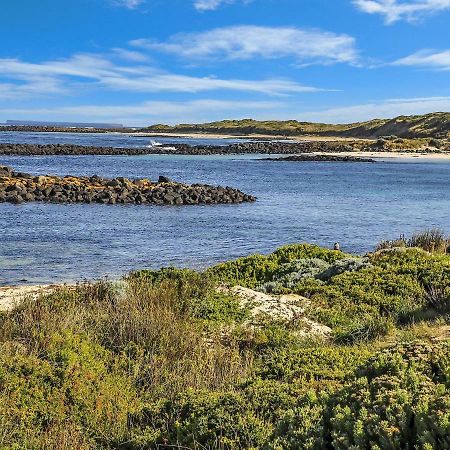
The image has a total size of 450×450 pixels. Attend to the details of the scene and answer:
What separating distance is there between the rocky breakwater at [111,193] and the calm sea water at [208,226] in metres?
1.88

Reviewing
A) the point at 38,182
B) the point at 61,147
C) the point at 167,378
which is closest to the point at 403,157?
the point at 61,147

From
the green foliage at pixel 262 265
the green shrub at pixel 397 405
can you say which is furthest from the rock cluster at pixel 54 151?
the green shrub at pixel 397 405

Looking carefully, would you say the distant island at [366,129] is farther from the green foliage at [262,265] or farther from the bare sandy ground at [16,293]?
the bare sandy ground at [16,293]

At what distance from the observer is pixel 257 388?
5590mm

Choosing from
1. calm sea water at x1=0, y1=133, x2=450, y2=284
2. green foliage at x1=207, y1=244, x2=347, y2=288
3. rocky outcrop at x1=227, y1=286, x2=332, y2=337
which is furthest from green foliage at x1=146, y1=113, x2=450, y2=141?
rocky outcrop at x1=227, y1=286, x2=332, y2=337

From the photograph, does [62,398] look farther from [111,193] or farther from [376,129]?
[376,129]

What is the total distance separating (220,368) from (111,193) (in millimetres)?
30207

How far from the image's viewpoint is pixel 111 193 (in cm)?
3591

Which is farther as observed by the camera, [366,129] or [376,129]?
[366,129]

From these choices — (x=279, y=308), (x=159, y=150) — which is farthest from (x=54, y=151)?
(x=279, y=308)

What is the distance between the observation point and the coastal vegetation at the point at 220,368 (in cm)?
386

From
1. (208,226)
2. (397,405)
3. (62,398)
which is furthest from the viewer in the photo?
(208,226)

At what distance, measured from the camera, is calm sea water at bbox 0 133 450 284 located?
17750mm

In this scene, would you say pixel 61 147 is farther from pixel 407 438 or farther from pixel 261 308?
pixel 407 438
